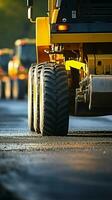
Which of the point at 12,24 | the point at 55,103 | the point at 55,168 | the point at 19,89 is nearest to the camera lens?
the point at 55,168

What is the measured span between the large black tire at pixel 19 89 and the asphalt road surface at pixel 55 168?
93.9 feet

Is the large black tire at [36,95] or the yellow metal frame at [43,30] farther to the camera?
the yellow metal frame at [43,30]

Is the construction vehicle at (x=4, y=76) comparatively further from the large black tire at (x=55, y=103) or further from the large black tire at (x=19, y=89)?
the large black tire at (x=55, y=103)

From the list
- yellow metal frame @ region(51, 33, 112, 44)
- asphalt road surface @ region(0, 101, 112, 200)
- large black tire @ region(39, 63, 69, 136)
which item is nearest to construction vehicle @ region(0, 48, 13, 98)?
yellow metal frame @ region(51, 33, 112, 44)

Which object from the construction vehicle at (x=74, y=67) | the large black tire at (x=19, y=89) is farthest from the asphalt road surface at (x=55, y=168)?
the large black tire at (x=19, y=89)

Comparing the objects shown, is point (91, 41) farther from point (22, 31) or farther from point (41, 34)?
point (22, 31)

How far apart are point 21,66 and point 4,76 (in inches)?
56.3

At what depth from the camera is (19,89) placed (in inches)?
1727

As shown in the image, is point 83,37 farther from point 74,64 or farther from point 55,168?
point 55,168

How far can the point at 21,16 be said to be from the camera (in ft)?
251

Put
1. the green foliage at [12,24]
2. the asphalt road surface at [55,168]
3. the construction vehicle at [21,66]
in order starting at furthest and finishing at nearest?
1. the green foliage at [12,24]
2. the construction vehicle at [21,66]
3. the asphalt road surface at [55,168]

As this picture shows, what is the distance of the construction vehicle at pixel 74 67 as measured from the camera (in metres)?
15.2

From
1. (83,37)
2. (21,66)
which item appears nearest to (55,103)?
(83,37)

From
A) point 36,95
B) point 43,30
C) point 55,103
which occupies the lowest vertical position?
point 36,95
